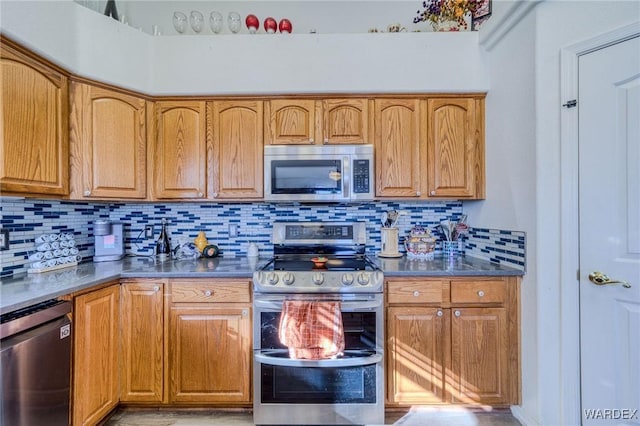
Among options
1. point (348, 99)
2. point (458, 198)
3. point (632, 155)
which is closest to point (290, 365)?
point (458, 198)

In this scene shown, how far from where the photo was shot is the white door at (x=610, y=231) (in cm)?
145

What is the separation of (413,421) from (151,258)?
7.28ft

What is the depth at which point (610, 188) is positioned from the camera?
151 centimetres

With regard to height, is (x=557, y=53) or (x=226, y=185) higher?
(x=557, y=53)

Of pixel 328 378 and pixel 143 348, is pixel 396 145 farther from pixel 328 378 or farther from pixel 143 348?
pixel 143 348

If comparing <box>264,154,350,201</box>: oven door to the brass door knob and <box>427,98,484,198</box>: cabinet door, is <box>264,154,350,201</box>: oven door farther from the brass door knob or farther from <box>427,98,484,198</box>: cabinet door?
the brass door knob

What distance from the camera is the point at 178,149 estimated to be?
2.21 meters

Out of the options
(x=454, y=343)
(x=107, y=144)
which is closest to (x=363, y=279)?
(x=454, y=343)

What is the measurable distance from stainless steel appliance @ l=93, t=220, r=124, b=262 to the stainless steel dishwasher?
0.87m

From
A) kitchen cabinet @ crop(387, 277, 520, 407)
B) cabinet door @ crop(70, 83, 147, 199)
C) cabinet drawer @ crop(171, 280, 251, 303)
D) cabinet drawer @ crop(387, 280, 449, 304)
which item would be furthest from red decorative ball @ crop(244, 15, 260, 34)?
kitchen cabinet @ crop(387, 277, 520, 407)

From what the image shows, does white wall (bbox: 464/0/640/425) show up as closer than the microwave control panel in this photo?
Yes

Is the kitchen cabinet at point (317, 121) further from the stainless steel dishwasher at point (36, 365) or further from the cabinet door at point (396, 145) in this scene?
the stainless steel dishwasher at point (36, 365)

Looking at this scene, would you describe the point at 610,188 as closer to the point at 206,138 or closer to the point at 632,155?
the point at 632,155

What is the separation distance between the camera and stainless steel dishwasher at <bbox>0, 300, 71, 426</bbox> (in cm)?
120
